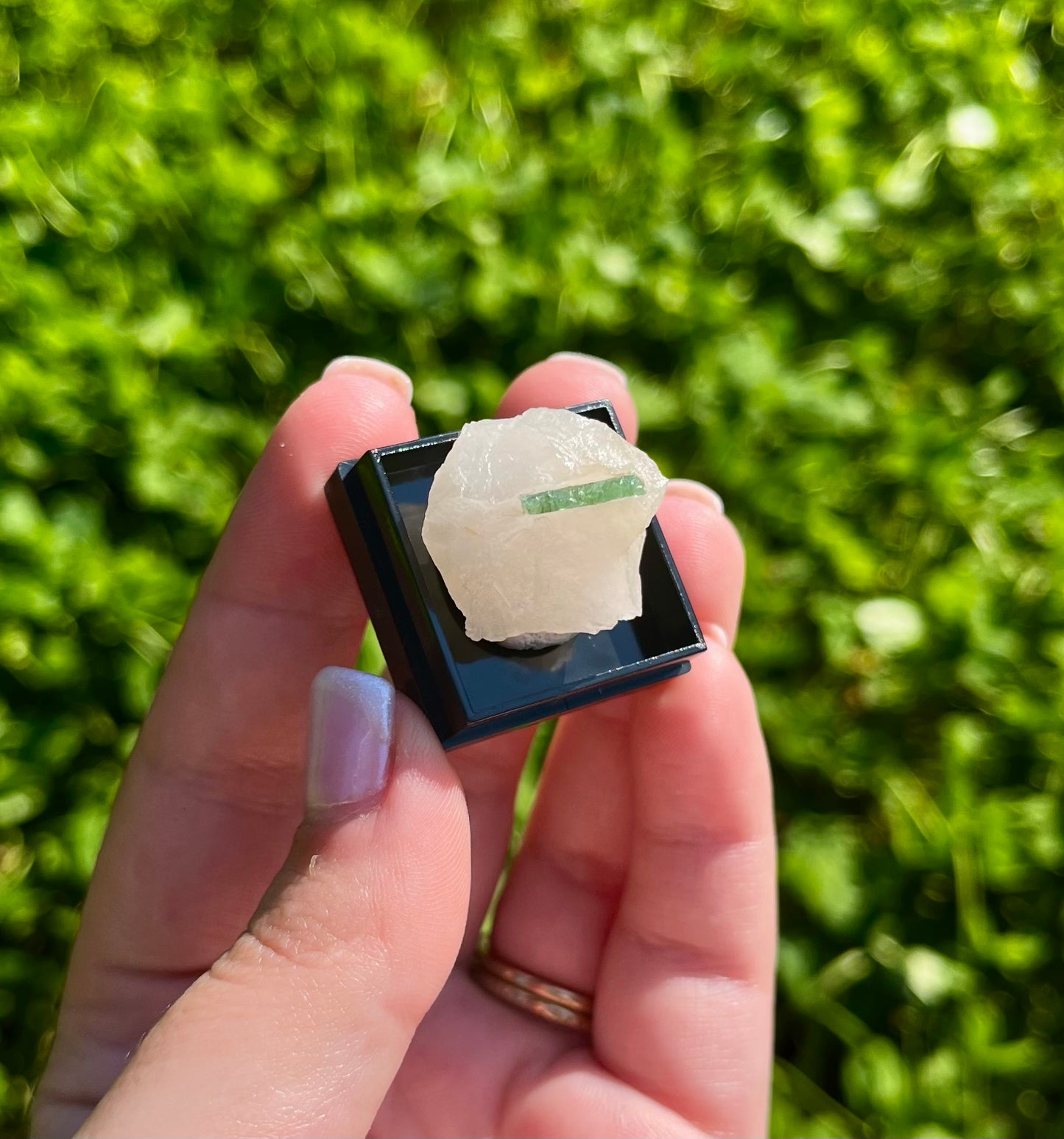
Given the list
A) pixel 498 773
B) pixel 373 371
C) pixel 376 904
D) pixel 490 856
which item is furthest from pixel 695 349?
pixel 376 904

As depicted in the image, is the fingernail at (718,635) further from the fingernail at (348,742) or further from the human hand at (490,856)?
the fingernail at (348,742)

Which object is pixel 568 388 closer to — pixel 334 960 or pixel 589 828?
pixel 589 828

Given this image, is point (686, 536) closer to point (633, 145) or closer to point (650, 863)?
point (650, 863)

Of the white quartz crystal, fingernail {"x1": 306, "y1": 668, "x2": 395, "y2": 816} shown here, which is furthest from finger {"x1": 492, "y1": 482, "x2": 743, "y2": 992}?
fingernail {"x1": 306, "y1": 668, "x2": 395, "y2": 816}

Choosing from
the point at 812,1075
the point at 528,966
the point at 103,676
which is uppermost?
the point at 103,676

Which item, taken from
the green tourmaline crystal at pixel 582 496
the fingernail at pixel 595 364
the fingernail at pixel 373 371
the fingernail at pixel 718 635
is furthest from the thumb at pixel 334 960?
the fingernail at pixel 595 364

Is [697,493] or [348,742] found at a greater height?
[697,493]

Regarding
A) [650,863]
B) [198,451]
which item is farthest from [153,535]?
[650,863]
